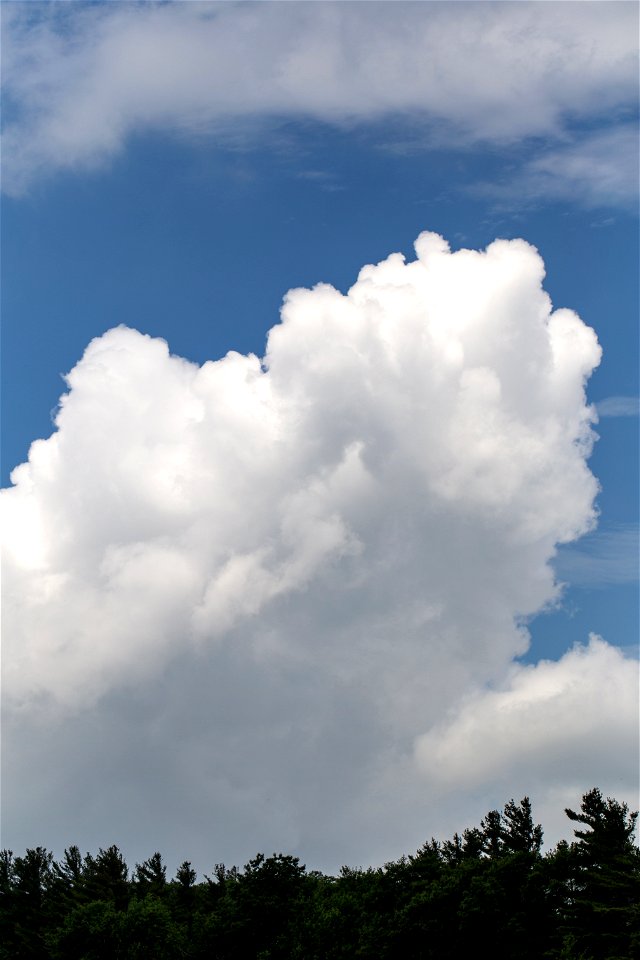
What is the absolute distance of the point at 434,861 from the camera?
87.9 meters

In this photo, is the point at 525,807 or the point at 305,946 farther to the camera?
the point at 525,807

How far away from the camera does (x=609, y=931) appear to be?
75.6 meters

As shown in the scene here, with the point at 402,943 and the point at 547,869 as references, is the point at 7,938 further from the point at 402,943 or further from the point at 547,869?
the point at 547,869

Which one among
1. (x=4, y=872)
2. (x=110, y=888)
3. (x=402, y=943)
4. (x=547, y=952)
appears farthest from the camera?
(x=4, y=872)

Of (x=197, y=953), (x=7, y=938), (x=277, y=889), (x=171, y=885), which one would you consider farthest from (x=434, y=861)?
(x=7, y=938)

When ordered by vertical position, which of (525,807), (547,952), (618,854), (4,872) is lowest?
(547,952)

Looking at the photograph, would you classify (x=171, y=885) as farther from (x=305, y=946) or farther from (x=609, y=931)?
(x=609, y=931)

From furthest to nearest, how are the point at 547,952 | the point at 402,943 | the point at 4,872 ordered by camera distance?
1. the point at 4,872
2. the point at 402,943
3. the point at 547,952

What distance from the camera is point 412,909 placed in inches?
3145

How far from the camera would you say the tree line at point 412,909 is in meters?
76.9

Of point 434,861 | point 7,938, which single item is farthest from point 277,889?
point 7,938

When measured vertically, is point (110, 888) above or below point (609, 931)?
above

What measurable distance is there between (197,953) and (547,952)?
3102 cm

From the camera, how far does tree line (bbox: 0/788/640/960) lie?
3029 inches
